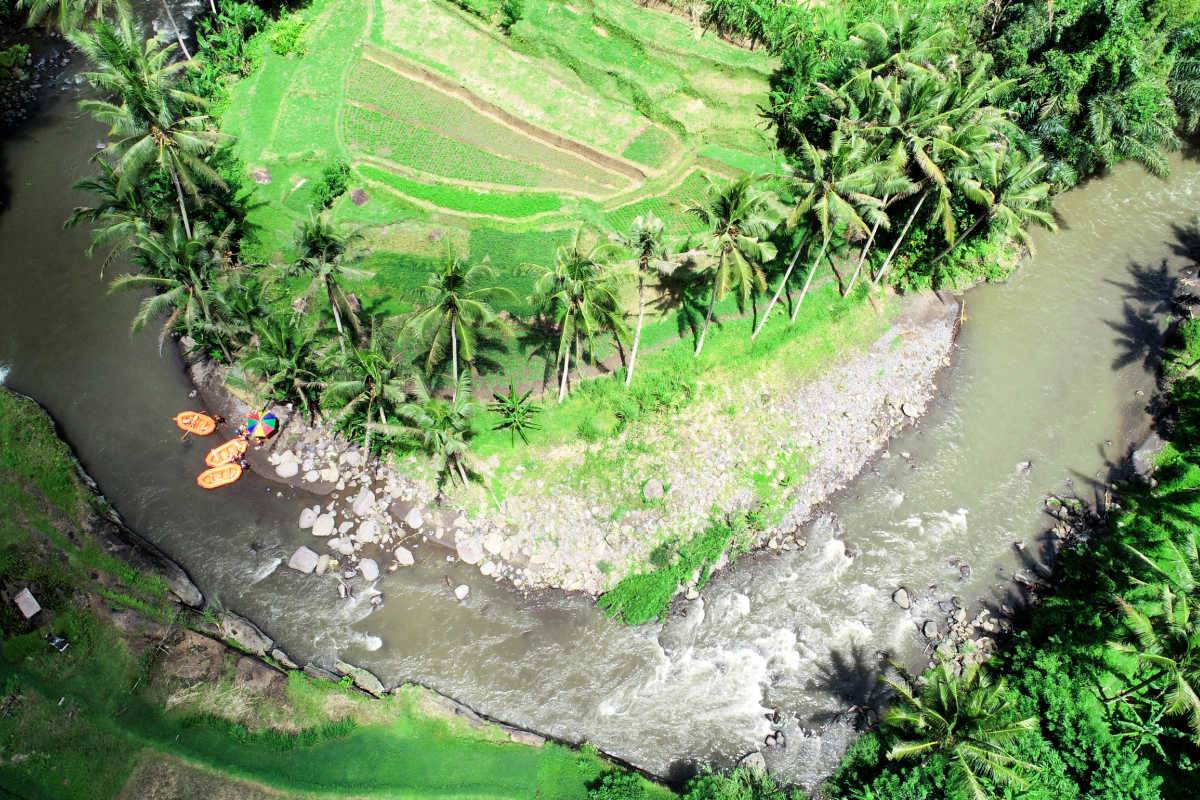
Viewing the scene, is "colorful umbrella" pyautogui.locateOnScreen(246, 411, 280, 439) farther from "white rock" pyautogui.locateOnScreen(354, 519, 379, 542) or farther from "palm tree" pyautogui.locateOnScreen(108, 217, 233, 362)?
"white rock" pyautogui.locateOnScreen(354, 519, 379, 542)

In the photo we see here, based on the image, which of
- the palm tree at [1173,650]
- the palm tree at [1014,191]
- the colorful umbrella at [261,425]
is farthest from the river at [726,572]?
the palm tree at [1014,191]

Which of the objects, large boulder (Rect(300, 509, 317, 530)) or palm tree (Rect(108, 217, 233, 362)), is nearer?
palm tree (Rect(108, 217, 233, 362))

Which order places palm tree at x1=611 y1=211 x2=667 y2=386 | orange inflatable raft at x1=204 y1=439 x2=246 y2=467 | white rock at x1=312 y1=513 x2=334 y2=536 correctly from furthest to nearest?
orange inflatable raft at x1=204 y1=439 x2=246 y2=467 < white rock at x1=312 y1=513 x2=334 y2=536 < palm tree at x1=611 y1=211 x2=667 y2=386

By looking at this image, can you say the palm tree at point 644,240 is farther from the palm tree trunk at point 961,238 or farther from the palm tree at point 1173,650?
the palm tree at point 1173,650

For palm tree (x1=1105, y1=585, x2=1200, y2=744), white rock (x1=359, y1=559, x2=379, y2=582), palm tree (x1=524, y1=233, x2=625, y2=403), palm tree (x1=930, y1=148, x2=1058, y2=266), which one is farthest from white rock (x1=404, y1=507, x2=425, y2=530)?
palm tree (x1=930, y1=148, x2=1058, y2=266)

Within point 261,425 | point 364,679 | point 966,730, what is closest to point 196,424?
point 261,425

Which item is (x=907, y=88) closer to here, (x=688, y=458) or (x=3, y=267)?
(x=688, y=458)
